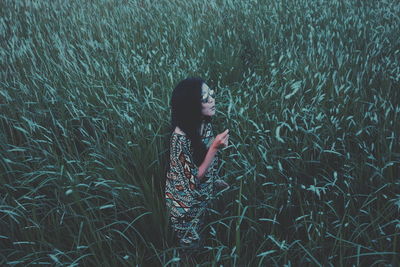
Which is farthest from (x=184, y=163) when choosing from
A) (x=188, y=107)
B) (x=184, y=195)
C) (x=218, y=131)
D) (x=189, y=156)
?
(x=218, y=131)

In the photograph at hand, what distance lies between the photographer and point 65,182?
6.39ft

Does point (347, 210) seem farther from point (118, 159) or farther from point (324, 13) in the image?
point (324, 13)

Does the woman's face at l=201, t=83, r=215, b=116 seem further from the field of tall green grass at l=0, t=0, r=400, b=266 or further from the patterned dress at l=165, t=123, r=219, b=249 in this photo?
the field of tall green grass at l=0, t=0, r=400, b=266

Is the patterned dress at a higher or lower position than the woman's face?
lower

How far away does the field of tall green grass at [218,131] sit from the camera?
1675 mm

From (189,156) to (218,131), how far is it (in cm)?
79

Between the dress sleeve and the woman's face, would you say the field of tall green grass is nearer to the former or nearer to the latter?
the dress sleeve

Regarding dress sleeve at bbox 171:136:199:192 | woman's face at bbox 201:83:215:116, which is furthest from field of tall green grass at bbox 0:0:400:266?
woman's face at bbox 201:83:215:116

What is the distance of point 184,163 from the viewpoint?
170cm

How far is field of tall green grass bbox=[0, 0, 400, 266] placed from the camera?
1675mm

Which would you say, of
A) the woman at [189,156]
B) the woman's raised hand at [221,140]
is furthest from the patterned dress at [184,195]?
the woman's raised hand at [221,140]

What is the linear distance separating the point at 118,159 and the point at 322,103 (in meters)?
1.61

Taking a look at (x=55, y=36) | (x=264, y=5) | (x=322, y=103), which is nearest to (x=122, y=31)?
(x=55, y=36)

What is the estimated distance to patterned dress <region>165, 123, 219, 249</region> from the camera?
1694 millimetres
